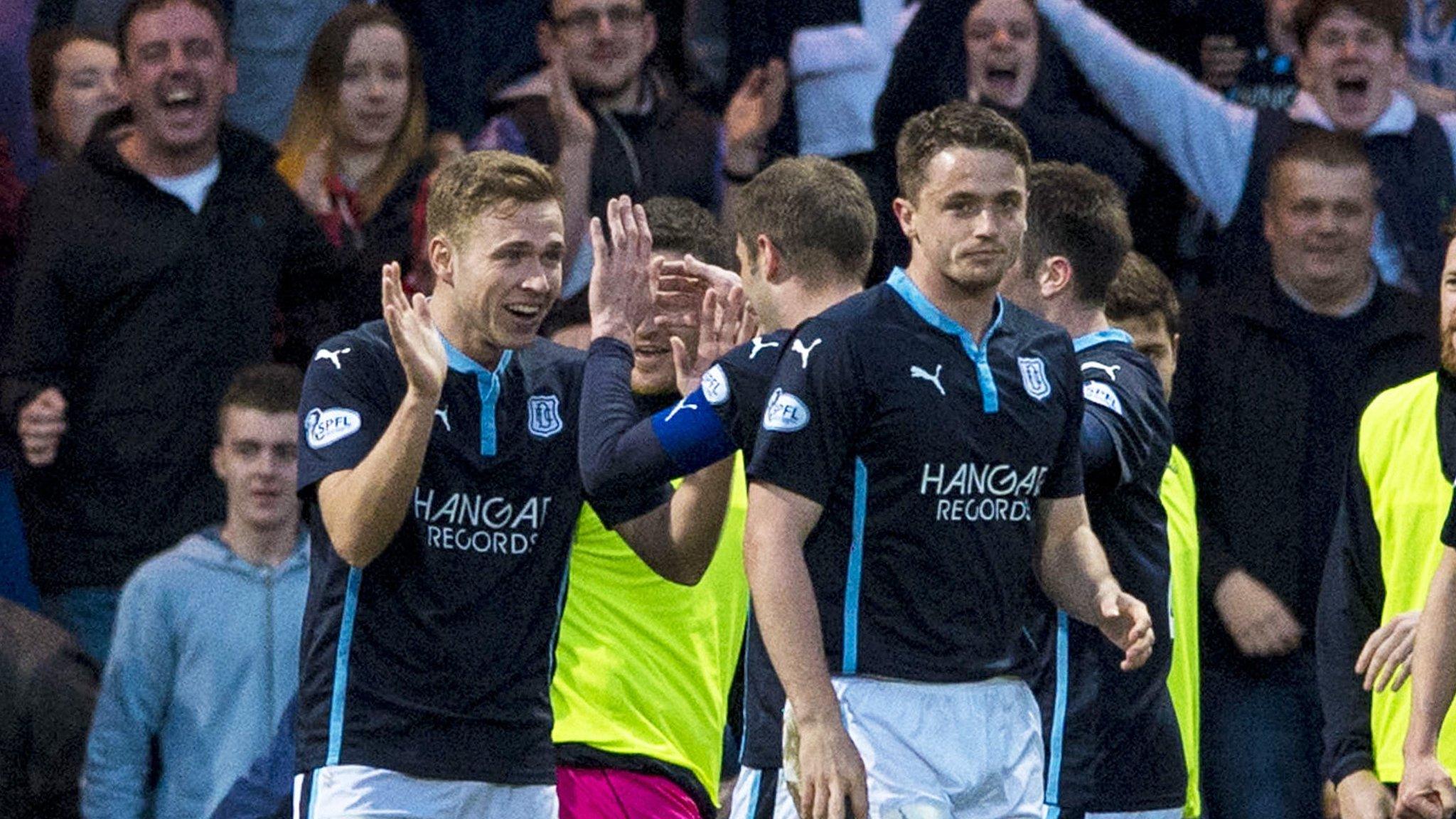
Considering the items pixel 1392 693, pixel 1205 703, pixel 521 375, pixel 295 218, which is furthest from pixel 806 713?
pixel 295 218

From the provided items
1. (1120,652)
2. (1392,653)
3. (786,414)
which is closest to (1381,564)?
(1392,653)

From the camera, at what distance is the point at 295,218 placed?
854 cm

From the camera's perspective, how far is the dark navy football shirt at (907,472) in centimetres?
527

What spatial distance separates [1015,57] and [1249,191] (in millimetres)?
908

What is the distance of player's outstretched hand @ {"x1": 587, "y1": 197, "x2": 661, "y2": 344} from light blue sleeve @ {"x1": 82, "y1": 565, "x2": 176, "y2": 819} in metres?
2.15

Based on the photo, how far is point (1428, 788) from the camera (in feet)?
18.3

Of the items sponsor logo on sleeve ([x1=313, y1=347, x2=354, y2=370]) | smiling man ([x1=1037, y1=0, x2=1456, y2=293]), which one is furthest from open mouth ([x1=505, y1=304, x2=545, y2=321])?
smiling man ([x1=1037, y1=0, x2=1456, y2=293])

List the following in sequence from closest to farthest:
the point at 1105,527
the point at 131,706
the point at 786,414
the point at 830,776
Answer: the point at 830,776, the point at 786,414, the point at 1105,527, the point at 131,706

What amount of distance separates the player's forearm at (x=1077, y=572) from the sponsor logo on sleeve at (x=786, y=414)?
731mm

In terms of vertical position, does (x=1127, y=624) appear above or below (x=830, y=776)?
above

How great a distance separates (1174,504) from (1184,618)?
1.02 feet

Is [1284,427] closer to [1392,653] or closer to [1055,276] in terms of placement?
[1055,276]

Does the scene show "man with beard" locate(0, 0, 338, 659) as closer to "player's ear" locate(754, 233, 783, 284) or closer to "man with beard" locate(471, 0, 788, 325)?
"man with beard" locate(471, 0, 788, 325)

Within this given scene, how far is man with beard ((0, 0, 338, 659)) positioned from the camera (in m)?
8.20
